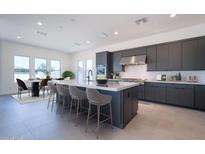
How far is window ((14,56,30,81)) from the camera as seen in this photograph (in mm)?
6270

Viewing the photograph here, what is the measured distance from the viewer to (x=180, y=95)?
370 centimetres

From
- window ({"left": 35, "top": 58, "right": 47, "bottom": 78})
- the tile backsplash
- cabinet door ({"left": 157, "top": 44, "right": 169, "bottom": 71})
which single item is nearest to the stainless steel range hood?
the tile backsplash

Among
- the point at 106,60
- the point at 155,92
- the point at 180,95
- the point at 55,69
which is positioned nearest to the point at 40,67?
the point at 55,69

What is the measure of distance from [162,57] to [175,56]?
0.43 metres

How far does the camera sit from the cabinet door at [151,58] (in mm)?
4438

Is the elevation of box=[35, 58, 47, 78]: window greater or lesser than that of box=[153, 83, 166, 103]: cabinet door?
greater

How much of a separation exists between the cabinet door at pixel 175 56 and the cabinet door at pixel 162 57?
13 centimetres

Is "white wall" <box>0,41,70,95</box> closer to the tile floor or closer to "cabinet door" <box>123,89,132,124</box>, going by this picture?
the tile floor

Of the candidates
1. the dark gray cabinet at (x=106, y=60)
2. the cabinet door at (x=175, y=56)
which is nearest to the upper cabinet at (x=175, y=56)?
the cabinet door at (x=175, y=56)

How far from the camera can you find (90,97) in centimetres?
219

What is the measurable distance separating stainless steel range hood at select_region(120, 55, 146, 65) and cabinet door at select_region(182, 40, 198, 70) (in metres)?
1.37

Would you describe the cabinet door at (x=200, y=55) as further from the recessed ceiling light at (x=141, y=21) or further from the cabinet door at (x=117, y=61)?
the cabinet door at (x=117, y=61)
